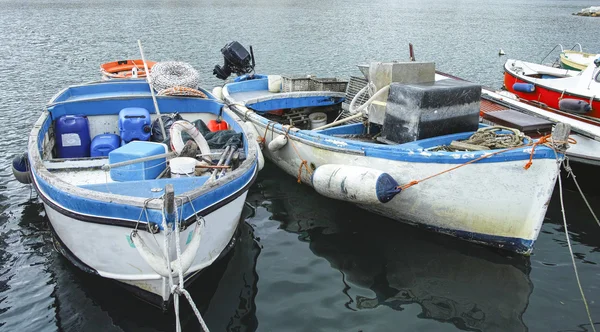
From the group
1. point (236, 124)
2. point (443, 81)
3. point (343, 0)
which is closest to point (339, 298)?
point (236, 124)

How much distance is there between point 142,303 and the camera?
603cm

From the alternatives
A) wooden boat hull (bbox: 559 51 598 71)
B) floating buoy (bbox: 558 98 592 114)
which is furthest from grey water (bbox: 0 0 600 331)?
wooden boat hull (bbox: 559 51 598 71)

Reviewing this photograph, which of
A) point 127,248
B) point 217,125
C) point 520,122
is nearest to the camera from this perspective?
point 127,248

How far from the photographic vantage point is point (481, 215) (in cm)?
722

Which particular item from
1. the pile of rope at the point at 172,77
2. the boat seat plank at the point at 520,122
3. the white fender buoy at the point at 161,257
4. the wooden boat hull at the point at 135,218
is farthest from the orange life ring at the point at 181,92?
the boat seat plank at the point at 520,122

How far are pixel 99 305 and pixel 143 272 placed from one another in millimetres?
1112

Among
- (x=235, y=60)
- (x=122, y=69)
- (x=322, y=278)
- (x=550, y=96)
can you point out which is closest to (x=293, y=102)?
(x=235, y=60)

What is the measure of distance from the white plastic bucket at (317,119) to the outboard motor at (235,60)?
3343 millimetres

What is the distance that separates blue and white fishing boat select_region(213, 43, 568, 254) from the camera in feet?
22.7

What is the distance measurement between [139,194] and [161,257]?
3.49ft

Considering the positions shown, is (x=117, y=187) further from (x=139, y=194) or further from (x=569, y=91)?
(x=569, y=91)

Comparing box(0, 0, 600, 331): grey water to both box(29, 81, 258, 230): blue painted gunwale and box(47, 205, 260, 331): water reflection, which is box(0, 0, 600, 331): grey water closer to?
box(47, 205, 260, 331): water reflection

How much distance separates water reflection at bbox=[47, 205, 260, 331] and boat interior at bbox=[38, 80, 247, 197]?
1.37 m

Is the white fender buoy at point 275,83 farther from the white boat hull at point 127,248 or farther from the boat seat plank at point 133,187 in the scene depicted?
the boat seat plank at point 133,187
